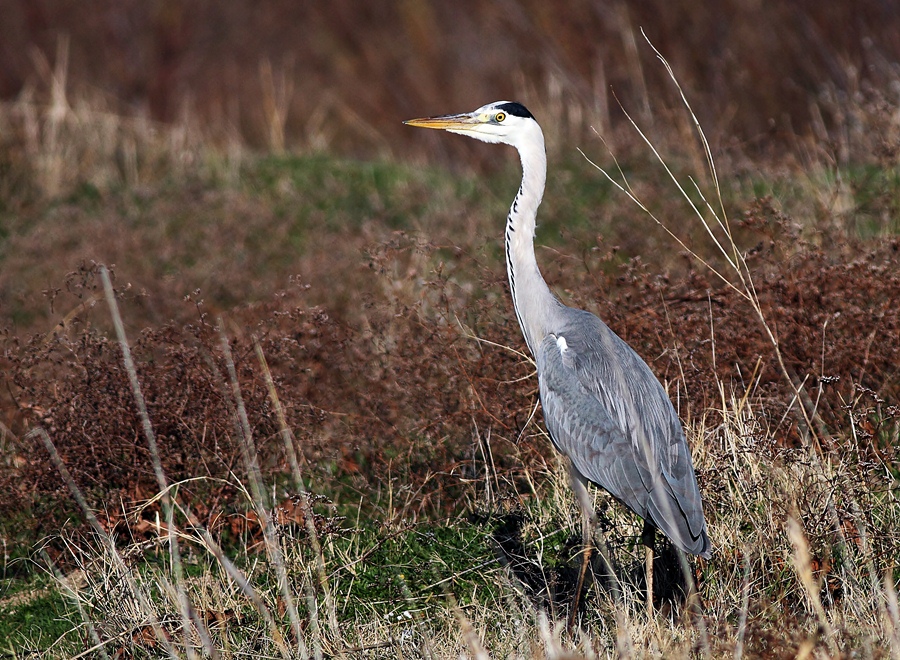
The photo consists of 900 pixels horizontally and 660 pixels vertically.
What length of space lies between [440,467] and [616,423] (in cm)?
126

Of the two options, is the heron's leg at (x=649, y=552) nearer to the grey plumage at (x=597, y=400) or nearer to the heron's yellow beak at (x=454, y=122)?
the grey plumage at (x=597, y=400)

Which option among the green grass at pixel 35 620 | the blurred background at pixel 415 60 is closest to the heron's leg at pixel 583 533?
the green grass at pixel 35 620

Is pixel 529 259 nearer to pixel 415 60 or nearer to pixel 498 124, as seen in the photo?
pixel 498 124

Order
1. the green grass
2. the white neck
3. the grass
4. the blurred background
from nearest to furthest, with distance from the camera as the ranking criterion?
the grass
the green grass
the white neck
the blurred background

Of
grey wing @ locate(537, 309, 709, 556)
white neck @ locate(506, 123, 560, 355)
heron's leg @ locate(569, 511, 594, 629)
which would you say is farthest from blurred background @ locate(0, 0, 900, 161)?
heron's leg @ locate(569, 511, 594, 629)

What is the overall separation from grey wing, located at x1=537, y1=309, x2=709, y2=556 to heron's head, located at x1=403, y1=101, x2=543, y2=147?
82 cm

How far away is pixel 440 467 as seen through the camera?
485cm

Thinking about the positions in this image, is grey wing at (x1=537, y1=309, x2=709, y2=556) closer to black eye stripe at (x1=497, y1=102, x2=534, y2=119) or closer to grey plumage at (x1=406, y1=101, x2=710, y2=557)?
grey plumage at (x1=406, y1=101, x2=710, y2=557)

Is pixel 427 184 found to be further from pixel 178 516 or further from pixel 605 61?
pixel 178 516

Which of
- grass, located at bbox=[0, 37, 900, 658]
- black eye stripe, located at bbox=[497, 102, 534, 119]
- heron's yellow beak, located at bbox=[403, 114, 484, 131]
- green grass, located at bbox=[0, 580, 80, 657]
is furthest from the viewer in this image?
heron's yellow beak, located at bbox=[403, 114, 484, 131]

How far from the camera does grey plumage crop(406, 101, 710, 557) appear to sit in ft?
11.6

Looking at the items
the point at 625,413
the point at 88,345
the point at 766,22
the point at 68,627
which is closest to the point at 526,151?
the point at 625,413

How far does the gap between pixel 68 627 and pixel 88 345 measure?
3.87 ft

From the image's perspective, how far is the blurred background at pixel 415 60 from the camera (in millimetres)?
10250
